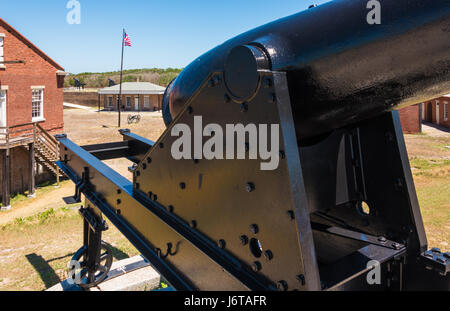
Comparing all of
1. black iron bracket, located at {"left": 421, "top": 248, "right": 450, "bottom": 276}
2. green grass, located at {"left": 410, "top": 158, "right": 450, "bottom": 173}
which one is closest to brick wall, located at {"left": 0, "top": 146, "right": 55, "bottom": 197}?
green grass, located at {"left": 410, "top": 158, "right": 450, "bottom": 173}

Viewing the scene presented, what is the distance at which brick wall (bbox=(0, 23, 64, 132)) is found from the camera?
51.4 ft

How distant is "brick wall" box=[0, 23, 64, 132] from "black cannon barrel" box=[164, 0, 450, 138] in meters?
16.8

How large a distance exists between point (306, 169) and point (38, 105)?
18.4 m

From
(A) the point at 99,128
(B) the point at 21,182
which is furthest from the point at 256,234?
(A) the point at 99,128

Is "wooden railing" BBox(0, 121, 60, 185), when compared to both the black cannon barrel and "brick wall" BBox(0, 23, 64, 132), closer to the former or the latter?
"brick wall" BBox(0, 23, 64, 132)

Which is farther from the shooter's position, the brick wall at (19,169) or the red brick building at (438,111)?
the red brick building at (438,111)

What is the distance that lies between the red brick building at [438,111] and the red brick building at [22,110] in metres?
20.1

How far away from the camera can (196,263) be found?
65.4 inches

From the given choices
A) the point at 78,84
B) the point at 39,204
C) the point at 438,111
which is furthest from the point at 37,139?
the point at 78,84

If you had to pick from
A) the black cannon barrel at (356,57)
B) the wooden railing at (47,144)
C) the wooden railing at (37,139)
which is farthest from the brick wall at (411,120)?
the black cannon barrel at (356,57)

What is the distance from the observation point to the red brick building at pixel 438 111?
22652mm

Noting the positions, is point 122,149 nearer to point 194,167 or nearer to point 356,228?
point 194,167

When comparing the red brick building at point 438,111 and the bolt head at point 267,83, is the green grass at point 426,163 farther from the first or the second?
the bolt head at point 267,83
